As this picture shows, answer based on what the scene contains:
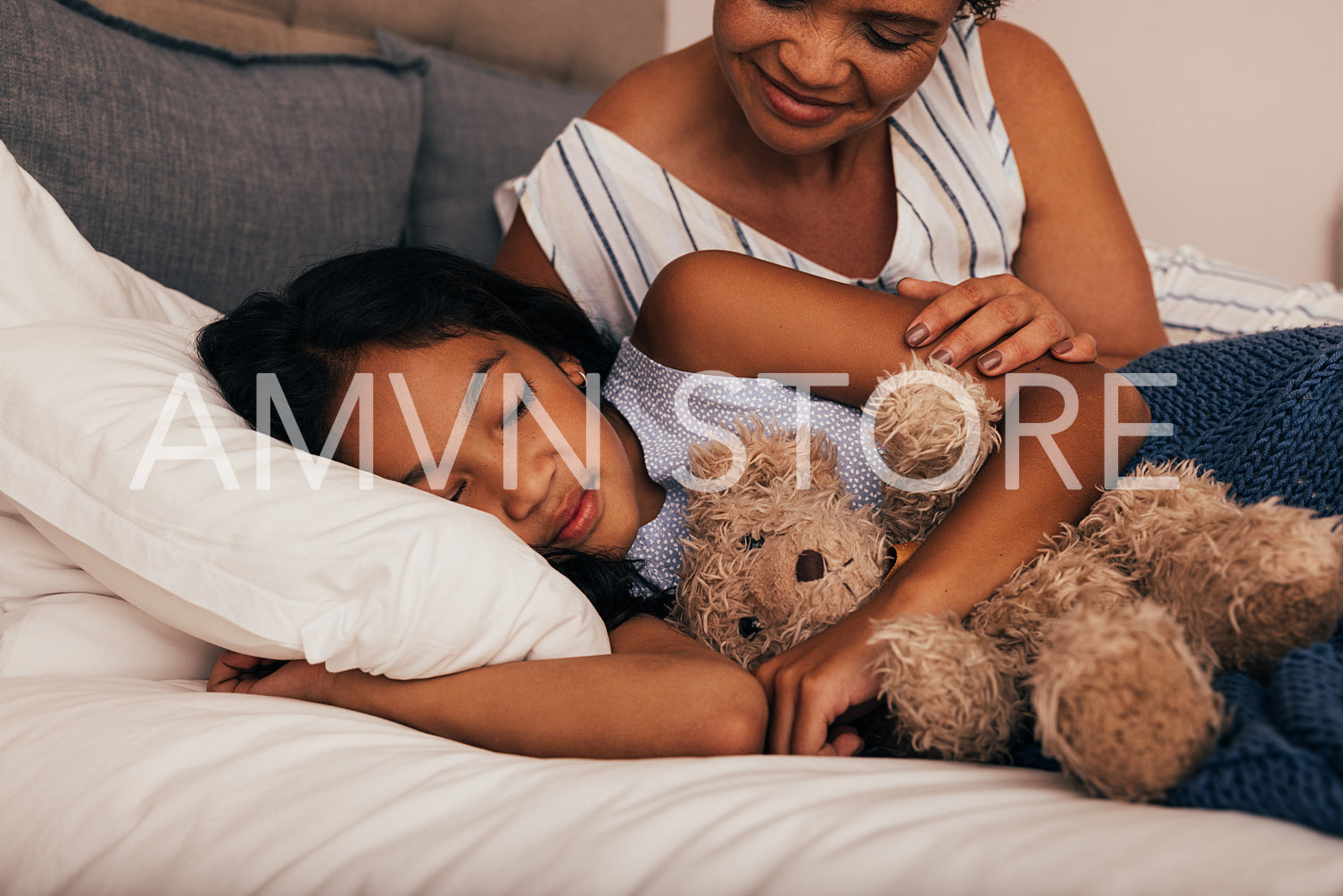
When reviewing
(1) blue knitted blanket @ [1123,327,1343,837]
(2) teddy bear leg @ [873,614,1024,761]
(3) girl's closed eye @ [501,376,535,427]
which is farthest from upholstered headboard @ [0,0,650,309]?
(1) blue knitted blanket @ [1123,327,1343,837]

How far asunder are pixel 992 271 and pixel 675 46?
1.40 metres

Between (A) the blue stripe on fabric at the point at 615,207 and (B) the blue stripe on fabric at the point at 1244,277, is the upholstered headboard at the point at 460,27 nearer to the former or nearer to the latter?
(A) the blue stripe on fabric at the point at 615,207

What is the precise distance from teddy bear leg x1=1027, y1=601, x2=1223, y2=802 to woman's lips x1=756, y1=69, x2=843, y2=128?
693 mm

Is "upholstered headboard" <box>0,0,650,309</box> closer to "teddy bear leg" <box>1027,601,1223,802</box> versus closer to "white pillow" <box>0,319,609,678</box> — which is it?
"white pillow" <box>0,319,609,678</box>

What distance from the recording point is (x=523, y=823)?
20.3 inches

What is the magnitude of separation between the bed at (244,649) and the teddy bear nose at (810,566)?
0.54ft

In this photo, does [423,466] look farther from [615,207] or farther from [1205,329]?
[1205,329]

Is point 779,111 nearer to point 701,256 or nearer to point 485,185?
point 701,256

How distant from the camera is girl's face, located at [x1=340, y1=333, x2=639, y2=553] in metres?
0.88

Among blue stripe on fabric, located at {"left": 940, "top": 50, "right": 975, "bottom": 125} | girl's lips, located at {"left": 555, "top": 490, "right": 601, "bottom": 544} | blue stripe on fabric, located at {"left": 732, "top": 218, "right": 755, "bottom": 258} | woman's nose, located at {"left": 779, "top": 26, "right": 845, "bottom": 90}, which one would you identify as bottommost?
girl's lips, located at {"left": 555, "top": 490, "right": 601, "bottom": 544}

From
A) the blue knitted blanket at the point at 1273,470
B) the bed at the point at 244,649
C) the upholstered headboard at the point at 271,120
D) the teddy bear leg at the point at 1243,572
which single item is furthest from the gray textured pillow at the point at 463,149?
the teddy bear leg at the point at 1243,572

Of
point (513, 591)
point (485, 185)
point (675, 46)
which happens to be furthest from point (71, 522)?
point (675, 46)

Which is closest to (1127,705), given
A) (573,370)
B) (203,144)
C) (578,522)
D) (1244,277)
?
(578,522)

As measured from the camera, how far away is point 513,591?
2.33 feet
